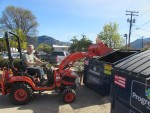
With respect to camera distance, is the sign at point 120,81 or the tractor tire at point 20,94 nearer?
the sign at point 120,81

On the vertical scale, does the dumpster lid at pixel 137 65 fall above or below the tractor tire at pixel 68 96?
above

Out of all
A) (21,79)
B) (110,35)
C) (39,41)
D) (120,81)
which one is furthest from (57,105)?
(39,41)

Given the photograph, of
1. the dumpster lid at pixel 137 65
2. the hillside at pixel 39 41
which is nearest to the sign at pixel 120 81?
the dumpster lid at pixel 137 65

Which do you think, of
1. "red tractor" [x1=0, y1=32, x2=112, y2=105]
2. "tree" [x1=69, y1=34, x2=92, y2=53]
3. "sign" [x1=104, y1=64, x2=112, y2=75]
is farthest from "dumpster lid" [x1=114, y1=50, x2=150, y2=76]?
"tree" [x1=69, y1=34, x2=92, y2=53]

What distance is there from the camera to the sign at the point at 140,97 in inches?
157

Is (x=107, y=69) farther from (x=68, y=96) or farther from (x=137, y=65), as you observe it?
(x=137, y=65)

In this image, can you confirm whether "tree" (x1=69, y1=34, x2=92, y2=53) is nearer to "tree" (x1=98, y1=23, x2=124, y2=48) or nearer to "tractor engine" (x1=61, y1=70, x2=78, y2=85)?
"tree" (x1=98, y1=23, x2=124, y2=48)

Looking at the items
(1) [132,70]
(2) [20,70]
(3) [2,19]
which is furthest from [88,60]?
(3) [2,19]

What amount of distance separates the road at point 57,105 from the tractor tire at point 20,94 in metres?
0.17

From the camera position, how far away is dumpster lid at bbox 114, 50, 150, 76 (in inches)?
176

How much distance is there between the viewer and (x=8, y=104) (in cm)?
787

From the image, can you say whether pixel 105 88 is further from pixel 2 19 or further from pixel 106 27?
pixel 2 19

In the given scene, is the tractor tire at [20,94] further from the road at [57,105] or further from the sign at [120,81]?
the sign at [120,81]

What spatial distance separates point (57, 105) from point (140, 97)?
A: 13.2 ft
